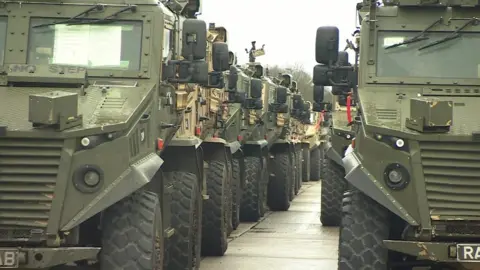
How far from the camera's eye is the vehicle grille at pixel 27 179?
6.52 m

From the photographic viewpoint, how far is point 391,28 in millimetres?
8430

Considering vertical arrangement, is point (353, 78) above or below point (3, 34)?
below

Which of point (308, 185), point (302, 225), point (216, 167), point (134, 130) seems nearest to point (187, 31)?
point (134, 130)

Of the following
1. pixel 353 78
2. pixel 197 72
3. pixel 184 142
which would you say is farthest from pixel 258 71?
pixel 197 72

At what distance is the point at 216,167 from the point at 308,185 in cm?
1901

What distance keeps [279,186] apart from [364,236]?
11949 mm

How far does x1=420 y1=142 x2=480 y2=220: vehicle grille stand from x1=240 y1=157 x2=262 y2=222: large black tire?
912 cm

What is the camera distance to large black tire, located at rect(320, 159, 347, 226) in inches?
578

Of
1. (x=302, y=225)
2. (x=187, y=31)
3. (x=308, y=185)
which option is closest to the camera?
(x=187, y=31)

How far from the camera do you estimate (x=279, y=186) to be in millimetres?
19156

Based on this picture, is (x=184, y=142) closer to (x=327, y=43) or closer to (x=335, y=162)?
(x=327, y=43)

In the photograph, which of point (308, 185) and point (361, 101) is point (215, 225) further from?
point (308, 185)

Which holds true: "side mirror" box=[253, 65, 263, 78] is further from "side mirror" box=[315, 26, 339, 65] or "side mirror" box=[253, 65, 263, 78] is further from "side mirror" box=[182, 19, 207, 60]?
"side mirror" box=[182, 19, 207, 60]

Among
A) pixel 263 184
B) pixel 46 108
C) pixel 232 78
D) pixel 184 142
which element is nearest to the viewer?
pixel 46 108
